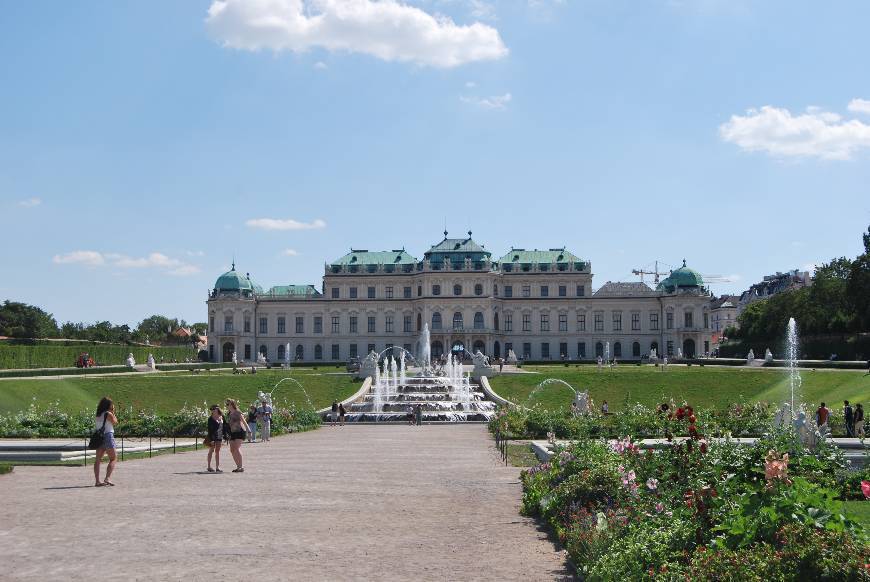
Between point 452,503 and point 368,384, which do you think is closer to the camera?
point 452,503

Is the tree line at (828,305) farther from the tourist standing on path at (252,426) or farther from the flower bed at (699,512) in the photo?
the flower bed at (699,512)

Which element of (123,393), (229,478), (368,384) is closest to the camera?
(229,478)

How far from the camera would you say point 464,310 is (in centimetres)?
10406

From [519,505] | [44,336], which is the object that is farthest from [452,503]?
[44,336]

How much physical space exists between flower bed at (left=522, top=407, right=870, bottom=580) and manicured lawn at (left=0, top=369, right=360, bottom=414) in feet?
116

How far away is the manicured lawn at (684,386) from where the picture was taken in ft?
154

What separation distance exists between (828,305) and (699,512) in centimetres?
8210

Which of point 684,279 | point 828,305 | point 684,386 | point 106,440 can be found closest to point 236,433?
point 106,440

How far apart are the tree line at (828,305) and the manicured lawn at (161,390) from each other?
4008cm

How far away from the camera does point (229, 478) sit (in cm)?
1941

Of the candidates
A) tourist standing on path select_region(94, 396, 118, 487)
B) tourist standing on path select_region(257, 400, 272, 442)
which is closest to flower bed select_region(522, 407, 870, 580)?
tourist standing on path select_region(94, 396, 118, 487)

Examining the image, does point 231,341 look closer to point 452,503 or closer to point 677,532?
point 452,503

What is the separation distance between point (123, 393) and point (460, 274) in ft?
186

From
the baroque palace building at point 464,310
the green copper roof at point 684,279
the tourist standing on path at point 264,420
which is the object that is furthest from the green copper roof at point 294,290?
the tourist standing on path at point 264,420
